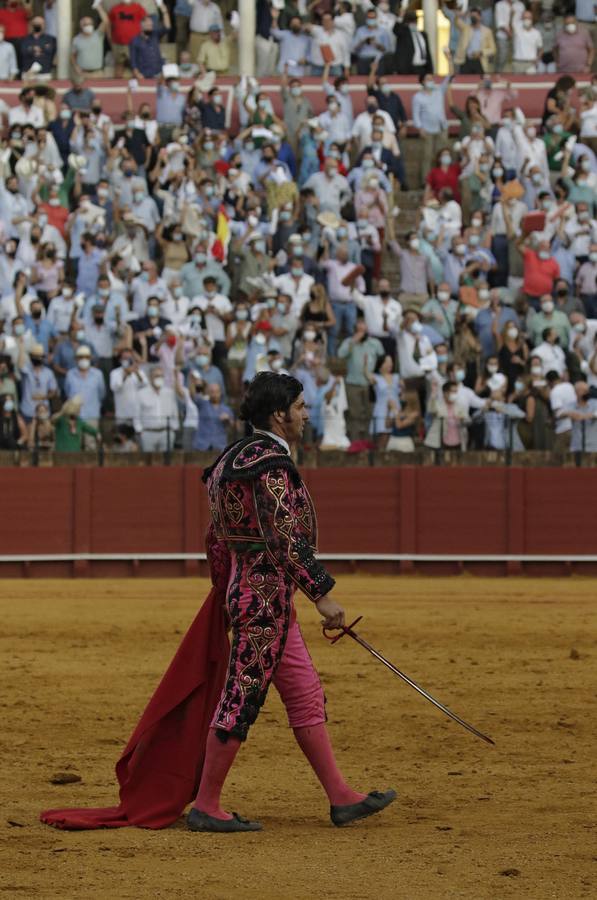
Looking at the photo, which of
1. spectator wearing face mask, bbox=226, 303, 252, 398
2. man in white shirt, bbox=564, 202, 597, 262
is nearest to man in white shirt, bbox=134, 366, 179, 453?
spectator wearing face mask, bbox=226, 303, 252, 398

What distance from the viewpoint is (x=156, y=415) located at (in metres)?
14.9

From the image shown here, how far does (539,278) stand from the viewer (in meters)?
15.5

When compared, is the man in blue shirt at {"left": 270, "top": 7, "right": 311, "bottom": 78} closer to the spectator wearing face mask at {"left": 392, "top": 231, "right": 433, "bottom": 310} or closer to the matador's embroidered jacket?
the spectator wearing face mask at {"left": 392, "top": 231, "right": 433, "bottom": 310}

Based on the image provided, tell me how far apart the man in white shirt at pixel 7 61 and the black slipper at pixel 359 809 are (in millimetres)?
15265

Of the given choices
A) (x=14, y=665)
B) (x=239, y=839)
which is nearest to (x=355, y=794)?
(x=239, y=839)

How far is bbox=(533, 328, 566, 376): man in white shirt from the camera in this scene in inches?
582

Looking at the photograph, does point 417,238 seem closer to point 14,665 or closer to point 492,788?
point 14,665

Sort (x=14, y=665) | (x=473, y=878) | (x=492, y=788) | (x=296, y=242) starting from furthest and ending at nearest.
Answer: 1. (x=296, y=242)
2. (x=14, y=665)
3. (x=492, y=788)
4. (x=473, y=878)

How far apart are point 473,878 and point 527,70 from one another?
→ 15.3 meters

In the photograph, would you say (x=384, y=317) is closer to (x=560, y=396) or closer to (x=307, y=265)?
(x=307, y=265)

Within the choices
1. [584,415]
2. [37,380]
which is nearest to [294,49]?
[37,380]

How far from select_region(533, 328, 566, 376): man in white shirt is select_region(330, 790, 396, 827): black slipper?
9326 mm

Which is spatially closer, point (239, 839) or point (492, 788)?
point (239, 839)

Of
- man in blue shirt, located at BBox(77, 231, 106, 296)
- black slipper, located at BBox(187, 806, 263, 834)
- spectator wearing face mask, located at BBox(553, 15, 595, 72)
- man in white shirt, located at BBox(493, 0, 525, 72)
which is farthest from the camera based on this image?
spectator wearing face mask, located at BBox(553, 15, 595, 72)
